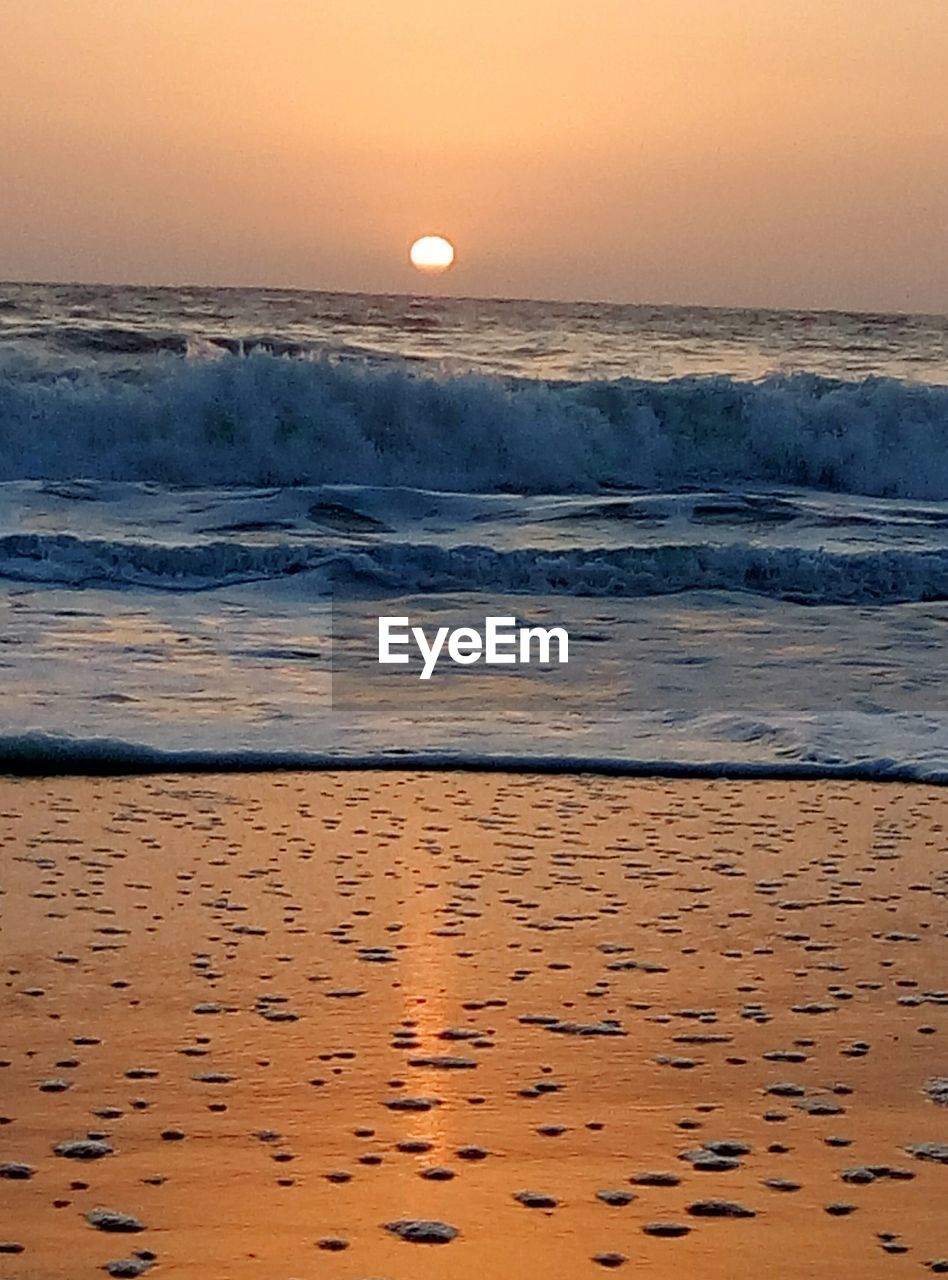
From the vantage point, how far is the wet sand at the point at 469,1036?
2.20 metres

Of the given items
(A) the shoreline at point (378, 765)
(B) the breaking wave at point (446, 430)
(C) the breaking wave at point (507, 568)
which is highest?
(B) the breaking wave at point (446, 430)

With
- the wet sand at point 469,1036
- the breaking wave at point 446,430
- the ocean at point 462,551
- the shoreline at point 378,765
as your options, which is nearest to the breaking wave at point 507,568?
the ocean at point 462,551

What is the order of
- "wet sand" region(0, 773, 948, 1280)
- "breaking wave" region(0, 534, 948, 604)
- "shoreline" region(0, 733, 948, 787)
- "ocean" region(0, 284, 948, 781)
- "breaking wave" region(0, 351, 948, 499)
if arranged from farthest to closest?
"breaking wave" region(0, 351, 948, 499) < "breaking wave" region(0, 534, 948, 604) < "ocean" region(0, 284, 948, 781) < "shoreline" region(0, 733, 948, 787) < "wet sand" region(0, 773, 948, 1280)

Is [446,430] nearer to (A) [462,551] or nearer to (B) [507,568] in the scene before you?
(A) [462,551]

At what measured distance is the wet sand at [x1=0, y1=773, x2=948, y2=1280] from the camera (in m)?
2.20

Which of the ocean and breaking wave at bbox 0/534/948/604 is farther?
breaking wave at bbox 0/534/948/604

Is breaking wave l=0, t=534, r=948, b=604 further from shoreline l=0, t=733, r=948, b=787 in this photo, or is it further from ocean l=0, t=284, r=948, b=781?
shoreline l=0, t=733, r=948, b=787

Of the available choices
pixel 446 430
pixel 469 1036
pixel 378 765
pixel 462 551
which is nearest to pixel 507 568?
pixel 462 551

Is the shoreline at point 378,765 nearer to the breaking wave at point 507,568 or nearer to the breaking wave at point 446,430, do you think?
the breaking wave at point 507,568

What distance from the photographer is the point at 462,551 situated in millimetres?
10141

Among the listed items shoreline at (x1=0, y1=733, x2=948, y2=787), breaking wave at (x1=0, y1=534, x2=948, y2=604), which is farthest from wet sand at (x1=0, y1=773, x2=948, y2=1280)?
breaking wave at (x1=0, y1=534, x2=948, y2=604)

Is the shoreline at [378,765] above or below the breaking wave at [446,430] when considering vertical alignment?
below

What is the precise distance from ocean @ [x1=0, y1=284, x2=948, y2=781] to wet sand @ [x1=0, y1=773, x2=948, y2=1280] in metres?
0.86

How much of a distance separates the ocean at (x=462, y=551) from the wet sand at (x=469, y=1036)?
0.86 m
